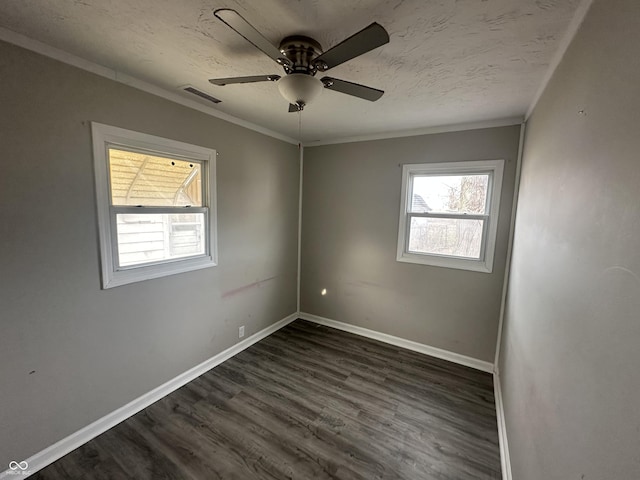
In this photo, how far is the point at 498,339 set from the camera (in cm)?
268

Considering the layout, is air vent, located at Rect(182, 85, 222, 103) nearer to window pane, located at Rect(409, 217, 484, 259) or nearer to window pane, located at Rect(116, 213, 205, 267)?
window pane, located at Rect(116, 213, 205, 267)

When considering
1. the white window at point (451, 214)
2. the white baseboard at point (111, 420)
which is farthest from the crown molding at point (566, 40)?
the white baseboard at point (111, 420)

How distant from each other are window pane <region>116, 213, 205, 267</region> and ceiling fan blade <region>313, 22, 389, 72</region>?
175 centimetres

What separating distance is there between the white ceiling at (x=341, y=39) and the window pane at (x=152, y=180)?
0.58 meters

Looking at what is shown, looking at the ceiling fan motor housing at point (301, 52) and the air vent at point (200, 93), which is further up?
the air vent at point (200, 93)

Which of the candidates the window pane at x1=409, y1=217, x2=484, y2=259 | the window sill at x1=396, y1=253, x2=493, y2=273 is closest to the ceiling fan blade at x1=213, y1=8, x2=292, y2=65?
the window pane at x1=409, y1=217, x2=484, y2=259

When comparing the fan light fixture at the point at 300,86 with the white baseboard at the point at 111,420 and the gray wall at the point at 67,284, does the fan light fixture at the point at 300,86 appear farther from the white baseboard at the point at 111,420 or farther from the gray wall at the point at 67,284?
the white baseboard at the point at 111,420

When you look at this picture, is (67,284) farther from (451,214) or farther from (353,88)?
(451,214)

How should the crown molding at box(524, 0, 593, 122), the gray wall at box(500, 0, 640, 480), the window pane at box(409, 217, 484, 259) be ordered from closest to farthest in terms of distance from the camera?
the gray wall at box(500, 0, 640, 480) < the crown molding at box(524, 0, 593, 122) < the window pane at box(409, 217, 484, 259)

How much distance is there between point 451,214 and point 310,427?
243cm

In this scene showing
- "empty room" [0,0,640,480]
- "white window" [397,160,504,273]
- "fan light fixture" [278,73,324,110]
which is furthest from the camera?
"white window" [397,160,504,273]

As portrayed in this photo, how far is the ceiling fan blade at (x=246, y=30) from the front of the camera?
95 cm

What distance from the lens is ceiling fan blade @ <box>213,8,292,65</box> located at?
3.13 ft

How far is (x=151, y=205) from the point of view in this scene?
2.12 meters
